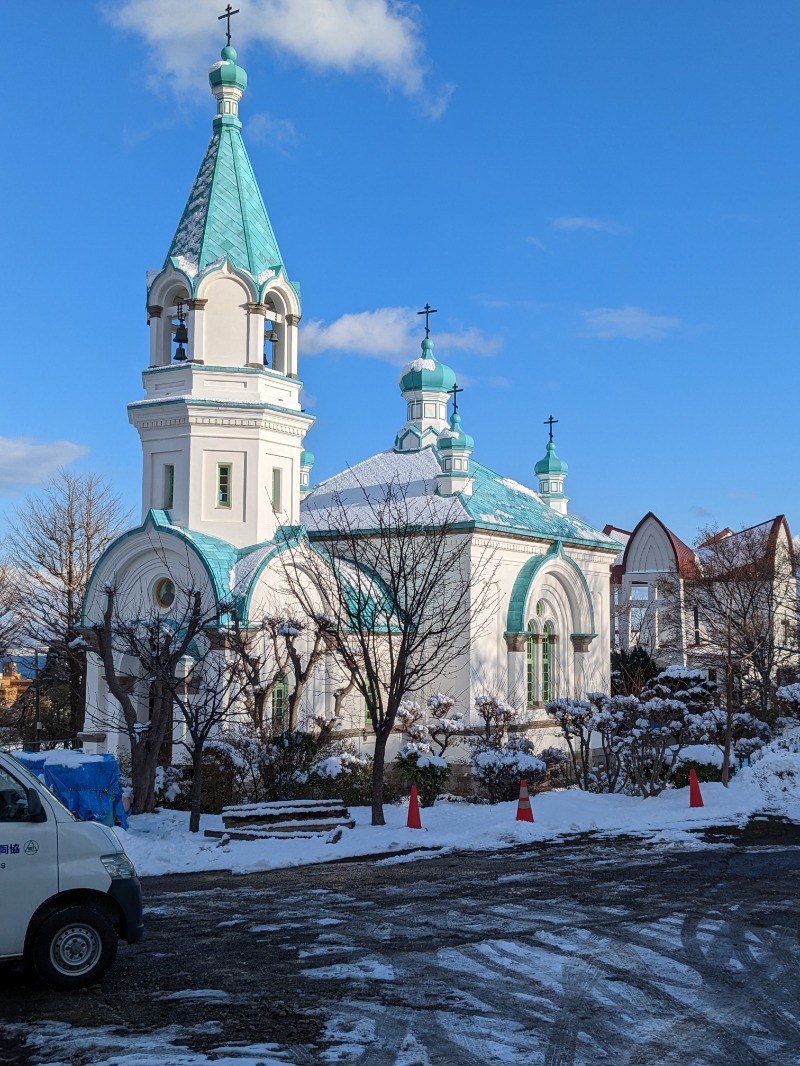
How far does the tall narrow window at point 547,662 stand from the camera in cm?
2873

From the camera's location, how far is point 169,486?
23.7 metres

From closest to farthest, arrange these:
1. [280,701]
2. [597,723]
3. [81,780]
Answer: [81,780]
[597,723]
[280,701]

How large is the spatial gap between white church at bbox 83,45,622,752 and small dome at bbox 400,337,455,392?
5.74m

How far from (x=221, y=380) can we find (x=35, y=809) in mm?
16997

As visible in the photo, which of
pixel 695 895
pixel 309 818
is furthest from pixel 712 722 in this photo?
pixel 695 895

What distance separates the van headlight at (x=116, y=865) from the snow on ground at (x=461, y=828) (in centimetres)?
499

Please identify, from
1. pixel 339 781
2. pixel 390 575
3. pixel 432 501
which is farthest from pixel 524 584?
pixel 339 781

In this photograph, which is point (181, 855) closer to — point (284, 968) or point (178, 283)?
point (284, 968)

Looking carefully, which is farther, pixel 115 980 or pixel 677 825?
pixel 677 825

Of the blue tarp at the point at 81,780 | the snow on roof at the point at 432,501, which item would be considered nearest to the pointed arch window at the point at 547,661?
the snow on roof at the point at 432,501

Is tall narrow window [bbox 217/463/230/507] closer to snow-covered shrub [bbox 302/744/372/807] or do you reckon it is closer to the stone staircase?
snow-covered shrub [bbox 302/744/372/807]

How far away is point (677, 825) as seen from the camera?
16.3 metres

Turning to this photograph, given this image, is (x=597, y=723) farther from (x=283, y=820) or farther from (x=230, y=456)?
(x=230, y=456)

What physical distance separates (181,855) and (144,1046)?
7317 mm
